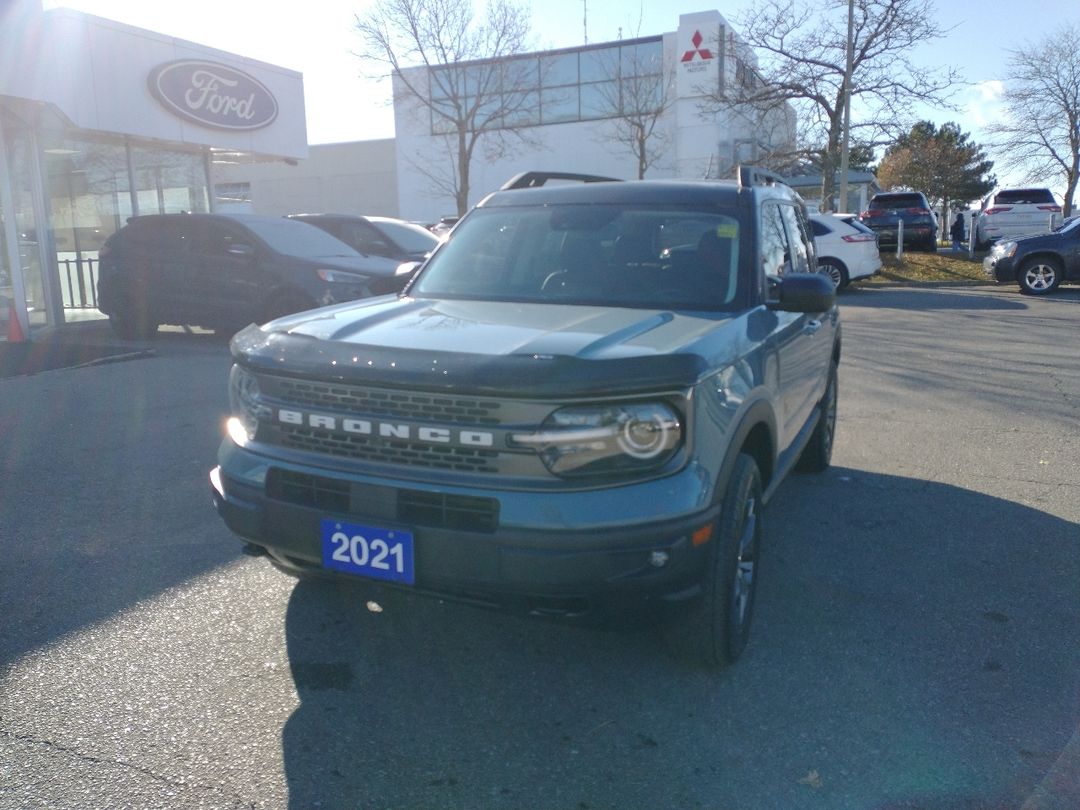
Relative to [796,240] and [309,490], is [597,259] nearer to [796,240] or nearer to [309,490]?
[796,240]

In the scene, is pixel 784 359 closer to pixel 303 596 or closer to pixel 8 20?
pixel 303 596

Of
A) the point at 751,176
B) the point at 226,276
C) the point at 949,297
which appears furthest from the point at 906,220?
the point at 751,176

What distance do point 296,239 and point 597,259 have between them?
846 cm

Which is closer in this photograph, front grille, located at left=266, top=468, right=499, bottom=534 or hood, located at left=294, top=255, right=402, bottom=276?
front grille, located at left=266, top=468, right=499, bottom=534

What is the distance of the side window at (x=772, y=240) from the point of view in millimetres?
4316

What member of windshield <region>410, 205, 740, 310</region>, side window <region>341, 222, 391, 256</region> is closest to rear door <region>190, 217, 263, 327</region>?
side window <region>341, 222, 391, 256</region>

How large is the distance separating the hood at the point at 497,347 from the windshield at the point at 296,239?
8127 mm

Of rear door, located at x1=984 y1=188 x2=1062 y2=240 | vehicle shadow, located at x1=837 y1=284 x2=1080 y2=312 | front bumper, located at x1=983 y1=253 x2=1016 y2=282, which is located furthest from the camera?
rear door, located at x1=984 y1=188 x2=1062 y2=240

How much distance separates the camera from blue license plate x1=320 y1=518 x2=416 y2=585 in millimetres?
2934

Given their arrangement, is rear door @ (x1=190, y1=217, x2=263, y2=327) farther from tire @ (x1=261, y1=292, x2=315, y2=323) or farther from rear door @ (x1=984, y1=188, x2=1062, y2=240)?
rear door @ (x1=984, y1=188, x2=1062, y2=240)

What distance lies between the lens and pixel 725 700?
3.24 meters

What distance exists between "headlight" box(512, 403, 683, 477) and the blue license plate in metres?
0.50

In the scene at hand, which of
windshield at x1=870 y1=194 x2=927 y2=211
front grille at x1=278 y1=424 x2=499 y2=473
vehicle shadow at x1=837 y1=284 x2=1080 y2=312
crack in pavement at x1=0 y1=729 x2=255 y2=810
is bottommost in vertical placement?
vehicle shadow at x1=837 y1=284 x2=1080 y2=312

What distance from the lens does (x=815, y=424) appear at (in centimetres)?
554
